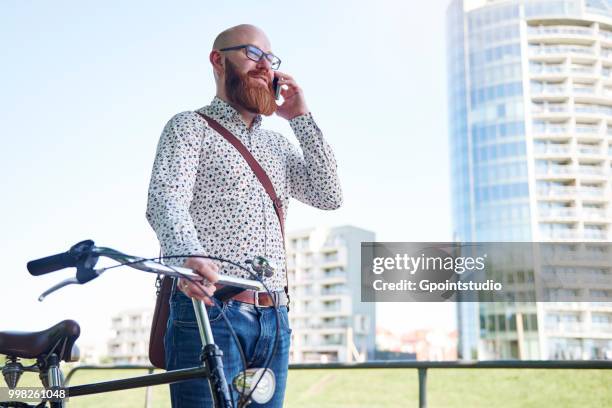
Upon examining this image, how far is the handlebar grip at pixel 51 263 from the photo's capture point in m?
1.13

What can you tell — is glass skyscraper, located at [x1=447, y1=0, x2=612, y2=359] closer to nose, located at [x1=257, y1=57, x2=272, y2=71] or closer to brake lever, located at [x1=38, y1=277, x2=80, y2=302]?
nose, located at [x1=257, y1=57, x2=272, y2=71]

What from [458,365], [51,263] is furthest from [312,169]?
[458,365]

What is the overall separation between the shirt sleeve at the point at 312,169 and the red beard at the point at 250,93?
82mm

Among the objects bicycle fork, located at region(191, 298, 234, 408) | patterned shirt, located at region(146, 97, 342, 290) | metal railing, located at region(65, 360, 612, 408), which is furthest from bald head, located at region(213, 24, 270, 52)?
metal railing, located at region(65, 360, 612, 408)

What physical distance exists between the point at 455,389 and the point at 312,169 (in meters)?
3.80

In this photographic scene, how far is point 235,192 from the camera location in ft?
5.46

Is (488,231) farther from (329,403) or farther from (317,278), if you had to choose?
(329,403)

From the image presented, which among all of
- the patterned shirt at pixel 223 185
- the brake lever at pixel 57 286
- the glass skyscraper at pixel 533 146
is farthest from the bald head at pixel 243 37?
the glass skyscraper at pixel 533 146

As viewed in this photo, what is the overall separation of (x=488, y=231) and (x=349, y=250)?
17.4m

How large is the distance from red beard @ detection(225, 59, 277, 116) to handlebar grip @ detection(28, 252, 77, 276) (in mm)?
770

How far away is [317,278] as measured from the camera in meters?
63.1

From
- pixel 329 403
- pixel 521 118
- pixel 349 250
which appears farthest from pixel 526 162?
pixel 329 403

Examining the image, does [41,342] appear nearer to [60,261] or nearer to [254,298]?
[254,298]

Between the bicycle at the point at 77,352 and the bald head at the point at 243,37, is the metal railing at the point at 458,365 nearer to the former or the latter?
the bicycle at the point at 77,352
